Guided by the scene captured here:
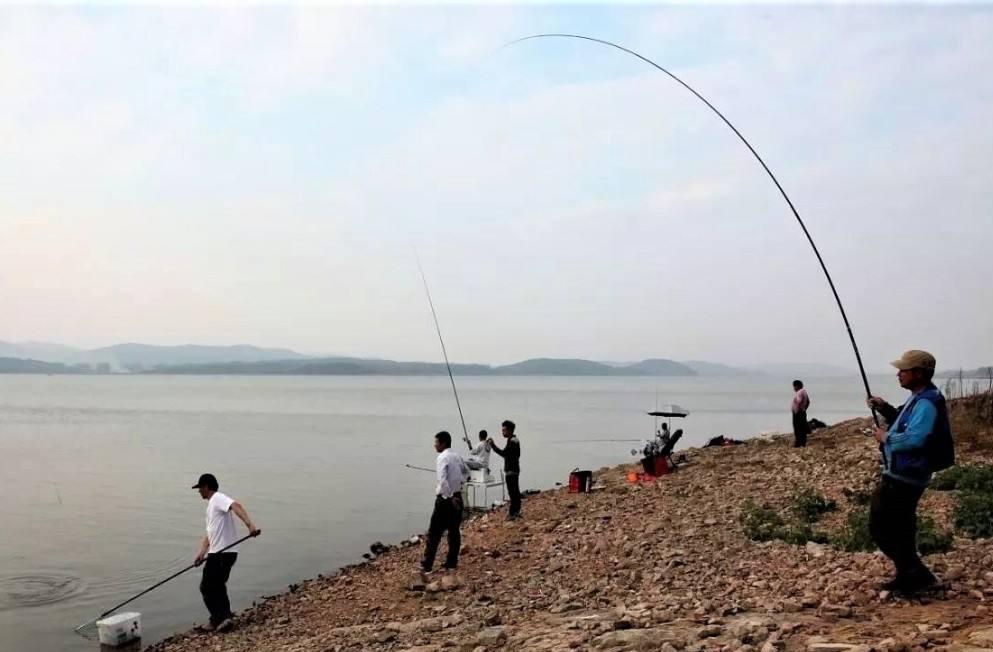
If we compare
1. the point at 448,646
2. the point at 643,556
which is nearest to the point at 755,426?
the point at 643,556

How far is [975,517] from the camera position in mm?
8242

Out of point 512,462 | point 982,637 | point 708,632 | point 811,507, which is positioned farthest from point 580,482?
point 982,637

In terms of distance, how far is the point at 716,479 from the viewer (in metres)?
14.8

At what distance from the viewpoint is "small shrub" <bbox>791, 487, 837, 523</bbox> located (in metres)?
10.3

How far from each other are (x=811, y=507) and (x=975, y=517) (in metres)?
2.46

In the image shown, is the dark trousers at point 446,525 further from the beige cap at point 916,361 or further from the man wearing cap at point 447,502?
the beige cap at point 916,361

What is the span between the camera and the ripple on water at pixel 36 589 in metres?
13.5

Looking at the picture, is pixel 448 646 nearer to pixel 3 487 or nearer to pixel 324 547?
pixel 324 547

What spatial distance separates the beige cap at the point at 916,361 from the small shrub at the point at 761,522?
430cm

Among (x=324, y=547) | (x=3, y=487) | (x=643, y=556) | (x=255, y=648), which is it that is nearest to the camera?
(x=255, y=648)

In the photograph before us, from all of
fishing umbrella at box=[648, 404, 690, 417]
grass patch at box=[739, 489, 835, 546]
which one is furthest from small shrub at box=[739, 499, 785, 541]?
fishing umbrella at box=[648, 404, 690, 417]

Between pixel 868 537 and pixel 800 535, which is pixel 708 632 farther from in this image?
pixel 800 535

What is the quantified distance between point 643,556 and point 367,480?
65.2 feet

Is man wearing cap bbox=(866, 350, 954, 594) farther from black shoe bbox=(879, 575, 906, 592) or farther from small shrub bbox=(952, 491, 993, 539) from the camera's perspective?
small shrub bbox=(952, 491, 993, 539)
